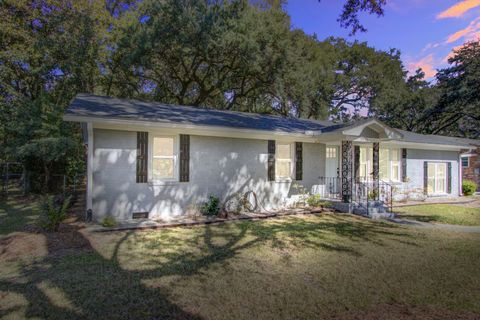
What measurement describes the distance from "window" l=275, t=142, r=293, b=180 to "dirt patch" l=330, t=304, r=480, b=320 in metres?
7.37

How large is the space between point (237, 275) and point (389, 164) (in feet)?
38.5

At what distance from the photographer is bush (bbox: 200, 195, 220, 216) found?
30.1ft

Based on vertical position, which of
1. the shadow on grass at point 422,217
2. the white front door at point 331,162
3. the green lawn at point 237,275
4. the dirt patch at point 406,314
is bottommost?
the dirt patch at point 406,314

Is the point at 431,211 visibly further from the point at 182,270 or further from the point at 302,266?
the point at 182,270

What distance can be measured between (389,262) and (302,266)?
168cm

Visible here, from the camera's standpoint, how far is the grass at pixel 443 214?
927 centimetres

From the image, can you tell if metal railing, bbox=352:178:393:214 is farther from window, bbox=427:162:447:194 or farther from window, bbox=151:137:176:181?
window, bbox=151:137:176:181

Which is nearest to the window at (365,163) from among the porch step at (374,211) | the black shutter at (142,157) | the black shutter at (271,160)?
the porch step at (374,211)

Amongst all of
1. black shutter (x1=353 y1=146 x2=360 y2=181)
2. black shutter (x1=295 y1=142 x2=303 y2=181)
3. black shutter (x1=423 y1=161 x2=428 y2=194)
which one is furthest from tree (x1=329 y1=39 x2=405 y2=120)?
black shutter (x1=295 y1=142 x2=303 y2=181)

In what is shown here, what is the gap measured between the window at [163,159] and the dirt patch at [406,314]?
6.75 meters

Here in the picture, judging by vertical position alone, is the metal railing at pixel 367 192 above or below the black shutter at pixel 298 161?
below

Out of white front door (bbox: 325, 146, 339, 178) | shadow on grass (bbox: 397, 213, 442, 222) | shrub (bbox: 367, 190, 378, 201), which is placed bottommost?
shadow on grass (bbox: 397, 213, 442, 222)

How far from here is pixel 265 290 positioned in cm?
398

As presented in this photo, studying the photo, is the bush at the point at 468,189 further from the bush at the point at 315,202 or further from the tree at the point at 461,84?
the bush at the point at 315,202
